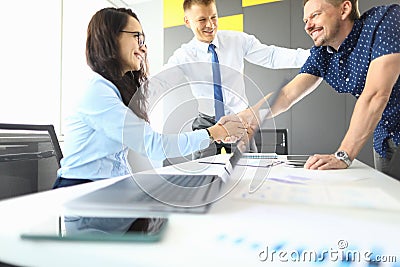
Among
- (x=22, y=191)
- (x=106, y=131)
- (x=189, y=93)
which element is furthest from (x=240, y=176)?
(x=189, y=93)

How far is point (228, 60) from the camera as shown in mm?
2377

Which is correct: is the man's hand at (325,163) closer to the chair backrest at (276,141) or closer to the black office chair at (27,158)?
the black office chair at (27,158)

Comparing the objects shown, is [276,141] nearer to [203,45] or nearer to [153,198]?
[203,45]

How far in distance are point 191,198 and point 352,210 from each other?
23 centimetres

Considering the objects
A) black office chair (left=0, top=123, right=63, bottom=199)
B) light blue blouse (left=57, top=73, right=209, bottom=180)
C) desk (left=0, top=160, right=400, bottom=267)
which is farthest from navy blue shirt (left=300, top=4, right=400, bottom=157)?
black office chair (left=0, top=123, right=63, bottom=199)

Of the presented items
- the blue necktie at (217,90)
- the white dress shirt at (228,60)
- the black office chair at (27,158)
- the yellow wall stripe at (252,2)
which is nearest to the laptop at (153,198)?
the black office chair at (27,158)

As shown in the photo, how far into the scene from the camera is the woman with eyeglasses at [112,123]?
39.3 inches

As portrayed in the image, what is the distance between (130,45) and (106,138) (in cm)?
45

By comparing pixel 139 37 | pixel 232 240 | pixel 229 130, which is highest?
pixel 139 37

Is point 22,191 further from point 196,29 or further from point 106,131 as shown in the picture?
point 196,29

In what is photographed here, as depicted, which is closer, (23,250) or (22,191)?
(23,250)

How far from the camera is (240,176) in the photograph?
0.80 meters

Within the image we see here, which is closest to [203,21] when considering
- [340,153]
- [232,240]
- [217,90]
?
[217,90]

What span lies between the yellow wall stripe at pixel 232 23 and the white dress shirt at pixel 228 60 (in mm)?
47
